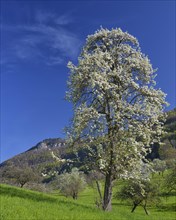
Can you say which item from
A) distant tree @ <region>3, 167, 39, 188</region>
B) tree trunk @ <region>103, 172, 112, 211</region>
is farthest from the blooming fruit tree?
distant tree @ <region>3, 167, 39, 188</region>

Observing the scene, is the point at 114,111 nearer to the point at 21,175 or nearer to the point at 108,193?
the point at 108,193

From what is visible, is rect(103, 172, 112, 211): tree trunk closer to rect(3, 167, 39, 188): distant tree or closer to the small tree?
rect(3, 167, 39, 188): distant tree

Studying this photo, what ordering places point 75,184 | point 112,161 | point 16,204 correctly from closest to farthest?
point 16,204
point 112,161
point 75,184

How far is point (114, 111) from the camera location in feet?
92.6

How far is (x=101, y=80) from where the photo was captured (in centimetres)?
2800

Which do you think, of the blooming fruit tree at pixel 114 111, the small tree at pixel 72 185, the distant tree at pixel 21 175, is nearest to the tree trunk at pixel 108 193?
the blooming fruit tree at pixel 114 111

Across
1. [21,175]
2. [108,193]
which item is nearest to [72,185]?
[21,175]

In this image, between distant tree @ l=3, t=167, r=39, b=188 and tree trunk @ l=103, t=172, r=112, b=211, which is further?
distant tree @ l=3, t=167, r=39, b=188

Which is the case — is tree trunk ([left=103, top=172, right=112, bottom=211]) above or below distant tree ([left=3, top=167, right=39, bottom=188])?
below

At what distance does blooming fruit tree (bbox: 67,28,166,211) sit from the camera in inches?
1093

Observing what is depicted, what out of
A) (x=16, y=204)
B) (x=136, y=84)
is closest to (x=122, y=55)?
(x=136, y=84)

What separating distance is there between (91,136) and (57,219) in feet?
34.1

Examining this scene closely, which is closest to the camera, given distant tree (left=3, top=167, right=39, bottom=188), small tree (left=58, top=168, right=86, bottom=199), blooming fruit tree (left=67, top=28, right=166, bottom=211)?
blooming fruit tree (left=67, top=28, right=166, bottom=211)

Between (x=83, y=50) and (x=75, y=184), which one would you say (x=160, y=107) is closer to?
(x=83, y=50)
